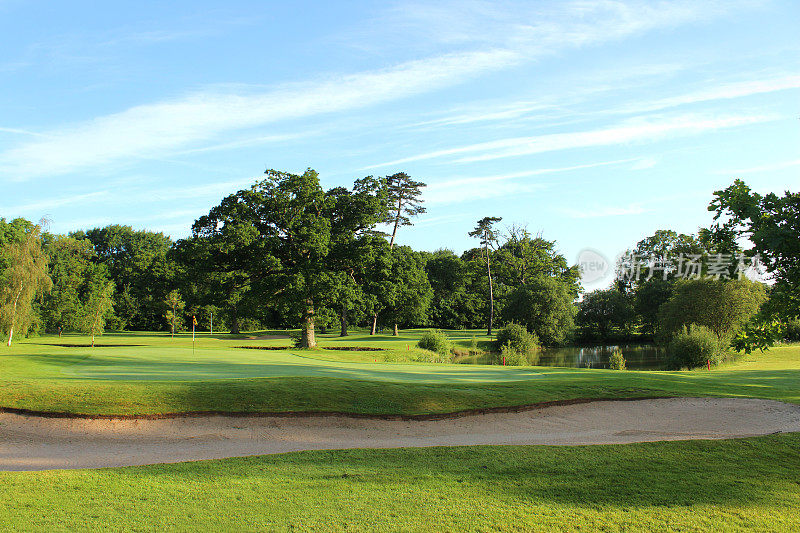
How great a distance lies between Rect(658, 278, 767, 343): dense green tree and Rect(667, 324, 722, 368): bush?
9.90 meters

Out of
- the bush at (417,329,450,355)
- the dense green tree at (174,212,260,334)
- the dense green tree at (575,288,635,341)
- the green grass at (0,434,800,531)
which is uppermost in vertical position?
the dense green tree at (174,212,260,334)

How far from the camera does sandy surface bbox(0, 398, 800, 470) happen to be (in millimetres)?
10586

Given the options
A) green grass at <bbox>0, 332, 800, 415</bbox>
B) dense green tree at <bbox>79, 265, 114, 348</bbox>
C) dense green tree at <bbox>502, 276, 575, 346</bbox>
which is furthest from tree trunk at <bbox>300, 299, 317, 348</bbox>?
dense green tree at <bbox>79, 265, 114, 348</bbox>

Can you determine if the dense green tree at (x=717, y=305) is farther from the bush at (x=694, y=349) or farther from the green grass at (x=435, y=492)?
the green grass at (x=435, y=492)

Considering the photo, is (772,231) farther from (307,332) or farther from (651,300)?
(651,300)

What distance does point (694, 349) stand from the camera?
31797mm

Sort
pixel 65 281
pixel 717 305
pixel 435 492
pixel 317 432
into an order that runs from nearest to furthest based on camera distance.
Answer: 1. pixel 435 492
2. pixel 317 432
3. pixel 717 305
4. pixel 65 281

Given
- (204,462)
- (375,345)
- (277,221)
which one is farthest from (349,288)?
(204,462)

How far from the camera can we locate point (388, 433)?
1230 cm

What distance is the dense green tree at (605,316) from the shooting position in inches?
2611

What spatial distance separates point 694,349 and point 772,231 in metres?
26.4

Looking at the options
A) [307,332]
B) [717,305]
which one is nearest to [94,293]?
[307,332]

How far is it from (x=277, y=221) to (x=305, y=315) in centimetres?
671

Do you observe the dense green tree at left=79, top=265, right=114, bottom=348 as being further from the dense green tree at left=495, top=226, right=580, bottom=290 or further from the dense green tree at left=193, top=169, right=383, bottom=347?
the dense green tree at left=495, top=226, right=580, bottom=290
